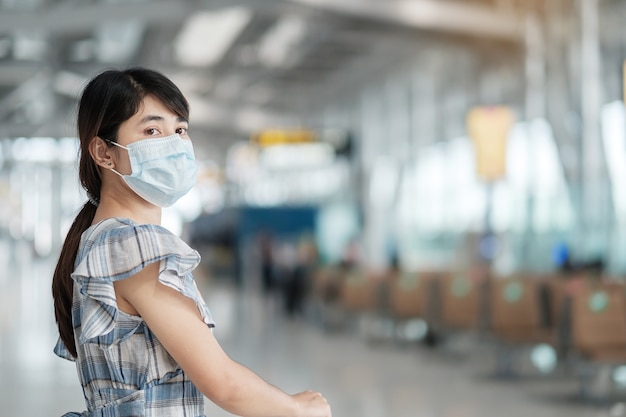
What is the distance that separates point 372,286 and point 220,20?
1161 cm

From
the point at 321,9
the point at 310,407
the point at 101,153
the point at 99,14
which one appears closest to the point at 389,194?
the point at 321,9

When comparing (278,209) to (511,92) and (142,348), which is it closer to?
(511,92)

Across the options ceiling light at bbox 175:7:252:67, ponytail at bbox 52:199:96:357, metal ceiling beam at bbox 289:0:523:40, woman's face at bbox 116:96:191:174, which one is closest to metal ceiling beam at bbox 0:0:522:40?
metal ceiling beam at bbox 289:0:523:40

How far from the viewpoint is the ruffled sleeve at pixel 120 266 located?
6.38 ft

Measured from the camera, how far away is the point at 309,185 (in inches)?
1571

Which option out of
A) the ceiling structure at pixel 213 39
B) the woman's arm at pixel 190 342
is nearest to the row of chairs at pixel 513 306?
the ceiling structure at pixel 213 39

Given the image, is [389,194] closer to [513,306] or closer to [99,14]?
[99,14]

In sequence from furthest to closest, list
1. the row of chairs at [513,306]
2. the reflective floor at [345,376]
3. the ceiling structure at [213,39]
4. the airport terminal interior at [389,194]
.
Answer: the ceiling structure at [213,39]
the airport terminal interior at [389,194]
the row of chairs at [513,306]
the reflective floor at [345,376]

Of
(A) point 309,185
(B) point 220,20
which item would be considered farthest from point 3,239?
(B) point 220,20

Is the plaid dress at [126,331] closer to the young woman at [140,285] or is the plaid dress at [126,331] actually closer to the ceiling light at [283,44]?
the young woman at [140,285]

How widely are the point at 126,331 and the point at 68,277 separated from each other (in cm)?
29

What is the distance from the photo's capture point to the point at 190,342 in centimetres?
195

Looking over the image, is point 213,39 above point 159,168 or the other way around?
above

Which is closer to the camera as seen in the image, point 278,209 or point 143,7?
point 143,7
